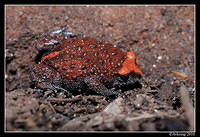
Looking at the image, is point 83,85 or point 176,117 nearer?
point 176,117

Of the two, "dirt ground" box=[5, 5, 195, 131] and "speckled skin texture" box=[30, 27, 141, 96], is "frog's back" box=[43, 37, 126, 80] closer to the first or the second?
"speckled skin texture" box=[30, 27, 141, 96]

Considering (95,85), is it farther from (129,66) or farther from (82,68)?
(129,66)

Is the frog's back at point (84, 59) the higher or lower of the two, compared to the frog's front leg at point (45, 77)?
higher

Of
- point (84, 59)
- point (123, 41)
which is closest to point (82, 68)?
point (84, 59)

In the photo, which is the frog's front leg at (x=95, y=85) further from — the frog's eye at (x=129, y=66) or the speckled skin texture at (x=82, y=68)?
the frog's eye at (x=129, y=66)

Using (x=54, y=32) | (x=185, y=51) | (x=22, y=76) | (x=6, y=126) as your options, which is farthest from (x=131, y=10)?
(x=6, y=126)

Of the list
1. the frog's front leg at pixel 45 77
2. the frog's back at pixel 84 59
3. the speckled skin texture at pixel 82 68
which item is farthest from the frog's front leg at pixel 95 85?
the frog's front leg at pixel 45 77

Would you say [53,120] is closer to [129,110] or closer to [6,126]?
[6,126]

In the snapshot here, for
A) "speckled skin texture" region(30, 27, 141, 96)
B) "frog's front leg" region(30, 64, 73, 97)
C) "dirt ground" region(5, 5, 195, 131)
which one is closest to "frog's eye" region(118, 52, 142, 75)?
"speckled skin texture" region(30, 27, 141, 96)
